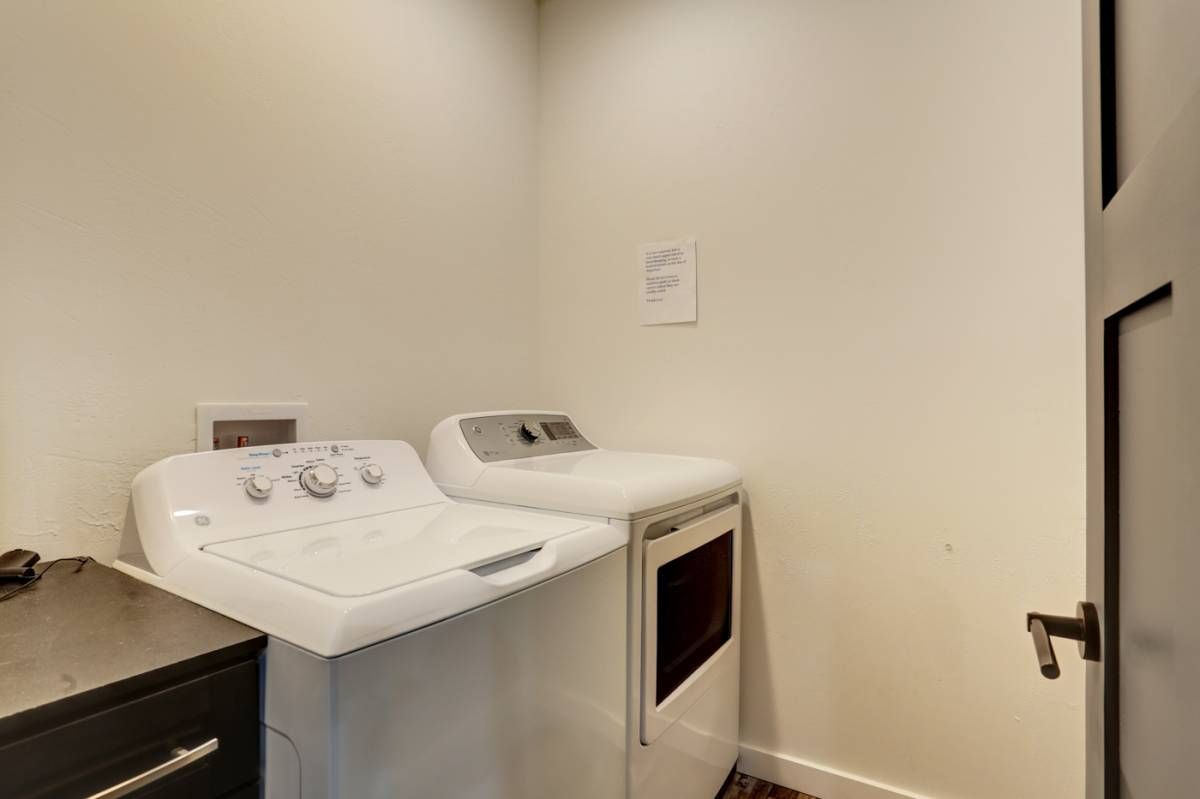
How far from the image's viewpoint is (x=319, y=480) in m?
1.10

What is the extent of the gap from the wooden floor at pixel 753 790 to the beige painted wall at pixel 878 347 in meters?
0.10

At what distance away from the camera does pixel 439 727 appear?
669mm

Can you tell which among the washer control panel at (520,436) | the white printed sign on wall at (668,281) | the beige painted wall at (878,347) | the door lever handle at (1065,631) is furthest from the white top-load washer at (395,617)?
the white printed sign on wall at (668,281)

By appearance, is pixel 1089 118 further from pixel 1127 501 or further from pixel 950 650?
pixel 950 650

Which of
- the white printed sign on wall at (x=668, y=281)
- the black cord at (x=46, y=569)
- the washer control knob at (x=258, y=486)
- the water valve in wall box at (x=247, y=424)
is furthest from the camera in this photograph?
the white printed sign on wall at (x=668, y=281)

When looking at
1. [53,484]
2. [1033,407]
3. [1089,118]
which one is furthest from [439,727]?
[1033,407]

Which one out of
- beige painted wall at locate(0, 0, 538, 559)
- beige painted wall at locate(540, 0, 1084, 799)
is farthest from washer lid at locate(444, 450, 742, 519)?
beige painted wall at locate(0, 0, 538, 559)

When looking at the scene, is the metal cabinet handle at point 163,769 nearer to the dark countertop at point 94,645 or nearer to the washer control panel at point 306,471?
the dark countertop at point 94,645

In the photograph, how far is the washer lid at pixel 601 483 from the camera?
1.09 meters

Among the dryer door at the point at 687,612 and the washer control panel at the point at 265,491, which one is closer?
the washer control panel at the point at 265,491

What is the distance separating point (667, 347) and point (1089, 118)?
115 cm

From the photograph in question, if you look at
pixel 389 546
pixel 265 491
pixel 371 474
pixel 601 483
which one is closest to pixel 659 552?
pixel 601 483

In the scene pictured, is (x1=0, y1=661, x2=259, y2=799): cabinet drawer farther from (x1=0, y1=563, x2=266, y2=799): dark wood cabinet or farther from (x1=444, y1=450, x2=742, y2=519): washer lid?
(x1=444, y1=450, x2=742, y2=519): washer lid

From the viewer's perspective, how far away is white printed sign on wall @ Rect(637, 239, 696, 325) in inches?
66.6
